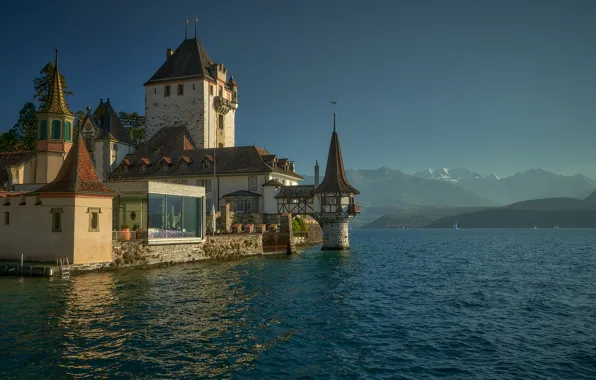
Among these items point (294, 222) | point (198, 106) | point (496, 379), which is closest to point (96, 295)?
point (496, 379)

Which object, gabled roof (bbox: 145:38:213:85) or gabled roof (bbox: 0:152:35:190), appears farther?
gabled roof (bbox: 145:38:213:85)

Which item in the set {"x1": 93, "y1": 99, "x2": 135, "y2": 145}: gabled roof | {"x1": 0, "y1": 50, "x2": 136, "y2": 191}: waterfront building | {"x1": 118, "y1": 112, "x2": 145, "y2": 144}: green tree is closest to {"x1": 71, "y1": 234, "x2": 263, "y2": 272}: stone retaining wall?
{"x1": 0, "y1": 50, "x2": 136, "y2": 191}: waterfront building

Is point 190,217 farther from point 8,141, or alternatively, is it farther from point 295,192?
point 8,141

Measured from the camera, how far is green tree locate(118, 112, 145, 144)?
8225 centimetres

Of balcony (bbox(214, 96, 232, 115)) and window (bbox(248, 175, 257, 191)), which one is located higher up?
balcony (bbox(214, 96, 232, 115))

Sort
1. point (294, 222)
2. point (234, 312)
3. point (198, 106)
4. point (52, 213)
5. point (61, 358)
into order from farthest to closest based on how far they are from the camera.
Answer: point (198, 106) < point (294, 222) < point (52, 213) < point (234, 312) < point (61, 358)

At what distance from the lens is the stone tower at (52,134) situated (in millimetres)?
39375

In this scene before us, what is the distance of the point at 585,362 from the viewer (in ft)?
44.8

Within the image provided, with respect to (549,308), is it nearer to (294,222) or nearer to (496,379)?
(496,379)

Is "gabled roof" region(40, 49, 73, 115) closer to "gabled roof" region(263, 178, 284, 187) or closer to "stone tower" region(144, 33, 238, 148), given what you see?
"gabled roof" region(263, 178, 284, 187)

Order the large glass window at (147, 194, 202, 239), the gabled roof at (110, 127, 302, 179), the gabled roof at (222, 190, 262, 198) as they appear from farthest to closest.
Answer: the gabled roof at (110, 127, 302, 179) → the gabled roof at (222, 190, 262, 198) → the large glass window at (147, 194, 202, 239)

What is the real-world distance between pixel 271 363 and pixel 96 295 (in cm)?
1220

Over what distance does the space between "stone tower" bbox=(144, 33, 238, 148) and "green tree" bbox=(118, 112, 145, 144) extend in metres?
14.3

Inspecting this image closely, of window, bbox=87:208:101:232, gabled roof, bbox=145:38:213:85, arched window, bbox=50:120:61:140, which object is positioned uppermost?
gabled roof, bbox=145:38:213:85
